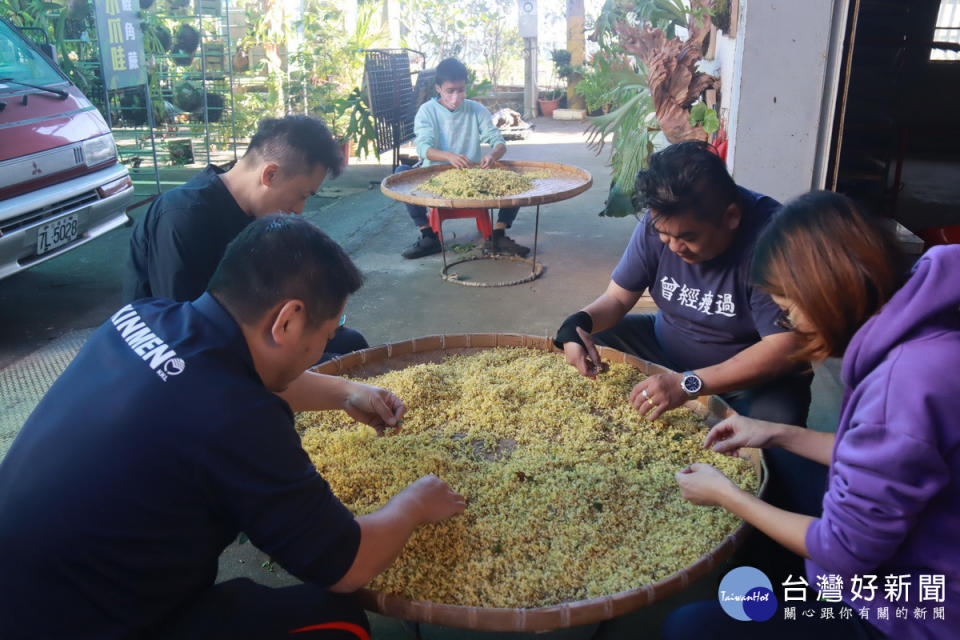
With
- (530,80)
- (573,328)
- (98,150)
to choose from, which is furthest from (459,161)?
(530,80)

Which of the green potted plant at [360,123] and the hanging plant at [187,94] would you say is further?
the hanging plant at [187,94]

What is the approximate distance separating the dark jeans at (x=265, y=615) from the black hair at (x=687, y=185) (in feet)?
4.48

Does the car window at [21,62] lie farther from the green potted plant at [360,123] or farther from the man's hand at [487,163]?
the green potted plant at [360,123]

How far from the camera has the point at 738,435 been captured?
1.73 metres

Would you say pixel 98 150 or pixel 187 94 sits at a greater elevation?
pixel 187 94

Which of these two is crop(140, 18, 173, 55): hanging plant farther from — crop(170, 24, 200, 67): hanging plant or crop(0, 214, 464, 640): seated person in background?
crop(0, 214, 464, 640): seated person in background

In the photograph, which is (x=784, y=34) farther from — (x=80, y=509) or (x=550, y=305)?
(x=80, y=509)

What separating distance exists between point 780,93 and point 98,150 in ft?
13.4

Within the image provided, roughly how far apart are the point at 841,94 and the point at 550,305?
74.5 inches

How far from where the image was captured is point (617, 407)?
203 cm

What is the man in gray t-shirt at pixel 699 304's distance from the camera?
2074 millimetres

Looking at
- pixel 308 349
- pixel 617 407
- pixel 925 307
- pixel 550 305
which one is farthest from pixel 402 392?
pixel 550 305

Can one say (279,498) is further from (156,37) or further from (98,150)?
(156,37)

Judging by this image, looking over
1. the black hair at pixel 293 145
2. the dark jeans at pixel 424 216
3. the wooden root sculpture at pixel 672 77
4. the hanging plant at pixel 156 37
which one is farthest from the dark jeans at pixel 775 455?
the hanging plant at pixel 156 37
